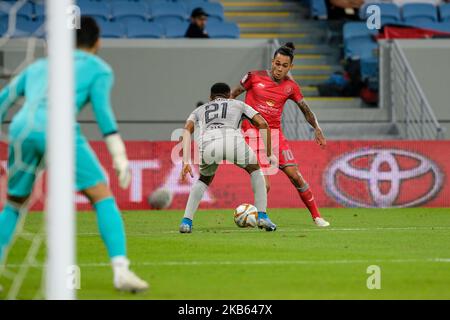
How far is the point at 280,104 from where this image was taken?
43.7ft

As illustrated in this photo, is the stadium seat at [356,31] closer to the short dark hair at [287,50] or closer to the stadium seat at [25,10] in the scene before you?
the stadium seat at [25,10]

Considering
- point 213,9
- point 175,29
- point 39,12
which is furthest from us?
point 213,9

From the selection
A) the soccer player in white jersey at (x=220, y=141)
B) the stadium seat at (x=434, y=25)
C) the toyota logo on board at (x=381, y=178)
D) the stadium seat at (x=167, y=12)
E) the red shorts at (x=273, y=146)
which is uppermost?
the stadium seat at (x=434, y=25)

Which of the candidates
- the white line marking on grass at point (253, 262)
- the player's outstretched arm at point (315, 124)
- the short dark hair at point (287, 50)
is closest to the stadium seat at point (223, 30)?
the player's outstretched arm at point (315, 124)

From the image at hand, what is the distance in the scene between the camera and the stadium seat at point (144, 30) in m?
19.8

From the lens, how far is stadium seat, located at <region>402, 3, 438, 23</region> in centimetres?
2228

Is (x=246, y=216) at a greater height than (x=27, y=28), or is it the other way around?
(x=27, y=28)

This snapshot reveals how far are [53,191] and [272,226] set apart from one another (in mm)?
6317

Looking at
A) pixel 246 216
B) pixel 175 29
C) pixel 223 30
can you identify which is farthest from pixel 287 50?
pixel 175 29

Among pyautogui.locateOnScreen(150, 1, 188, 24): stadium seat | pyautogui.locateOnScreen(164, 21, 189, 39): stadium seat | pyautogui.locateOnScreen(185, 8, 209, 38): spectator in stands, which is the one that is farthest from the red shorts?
pyautogui.locateOnScreen(150, 1, 188, 24): stadium seat

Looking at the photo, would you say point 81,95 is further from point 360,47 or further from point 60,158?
point 360,47

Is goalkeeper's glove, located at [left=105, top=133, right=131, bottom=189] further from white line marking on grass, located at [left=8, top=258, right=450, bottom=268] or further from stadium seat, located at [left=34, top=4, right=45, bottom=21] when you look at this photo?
stadium seat, located at [left=34, top=4, right=45, bottom=21]

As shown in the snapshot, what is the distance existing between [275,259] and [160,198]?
7.14m

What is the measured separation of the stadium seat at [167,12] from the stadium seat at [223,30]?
25.9 inches
